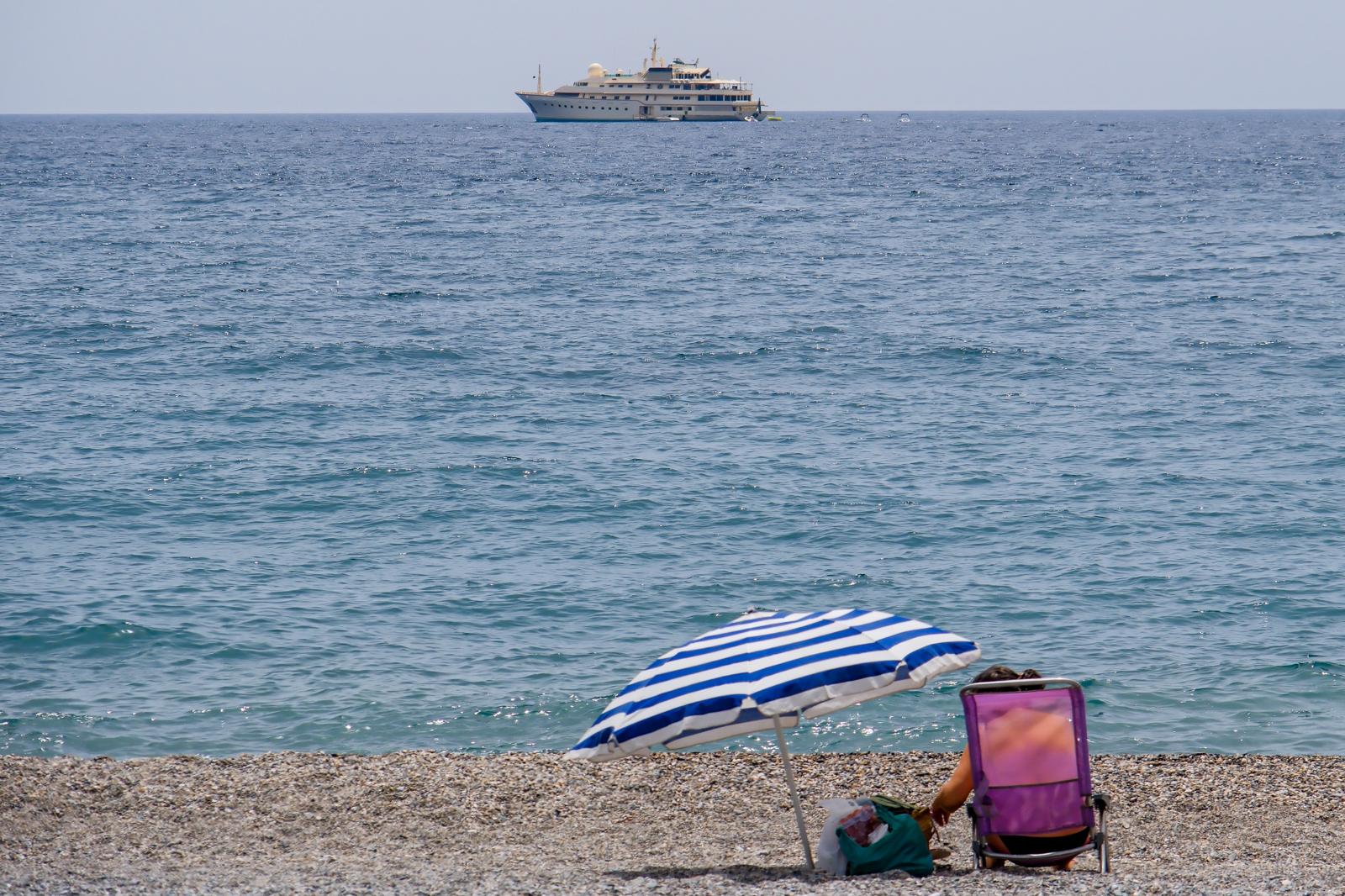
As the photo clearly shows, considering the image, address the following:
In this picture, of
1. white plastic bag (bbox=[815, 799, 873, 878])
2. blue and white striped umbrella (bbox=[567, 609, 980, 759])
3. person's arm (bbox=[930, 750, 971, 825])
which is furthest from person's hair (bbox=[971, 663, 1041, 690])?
white plastic bag (bbox=[815, 799, 873, 878])

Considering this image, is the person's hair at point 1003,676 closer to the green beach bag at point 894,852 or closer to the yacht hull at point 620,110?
the green beach bag at point 894,852

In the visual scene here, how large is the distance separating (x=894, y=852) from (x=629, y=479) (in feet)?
43.5

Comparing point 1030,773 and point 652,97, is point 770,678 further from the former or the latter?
point 652,97

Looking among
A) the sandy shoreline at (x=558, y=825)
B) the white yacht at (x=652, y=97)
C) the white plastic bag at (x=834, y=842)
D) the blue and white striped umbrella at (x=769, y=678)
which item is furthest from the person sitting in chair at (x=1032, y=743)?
the white yacht at (x=652, y=97)

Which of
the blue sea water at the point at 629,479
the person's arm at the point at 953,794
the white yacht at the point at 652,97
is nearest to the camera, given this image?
the person's arm at the point at 953,794

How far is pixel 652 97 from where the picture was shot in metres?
168

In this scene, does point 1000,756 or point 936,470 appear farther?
point 936,470

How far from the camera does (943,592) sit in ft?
50.5

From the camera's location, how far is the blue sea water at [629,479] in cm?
1297

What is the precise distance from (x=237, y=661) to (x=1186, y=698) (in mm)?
9243

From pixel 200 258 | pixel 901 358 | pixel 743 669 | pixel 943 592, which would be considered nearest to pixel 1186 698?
pixel 943 592

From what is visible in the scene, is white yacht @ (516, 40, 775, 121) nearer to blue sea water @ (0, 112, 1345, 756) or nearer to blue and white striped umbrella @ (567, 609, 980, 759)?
blue sea water @ (0, 112, 1345, 756)

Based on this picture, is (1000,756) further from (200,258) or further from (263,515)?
(200,258)

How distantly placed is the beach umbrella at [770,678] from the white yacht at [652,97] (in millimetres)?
167222
